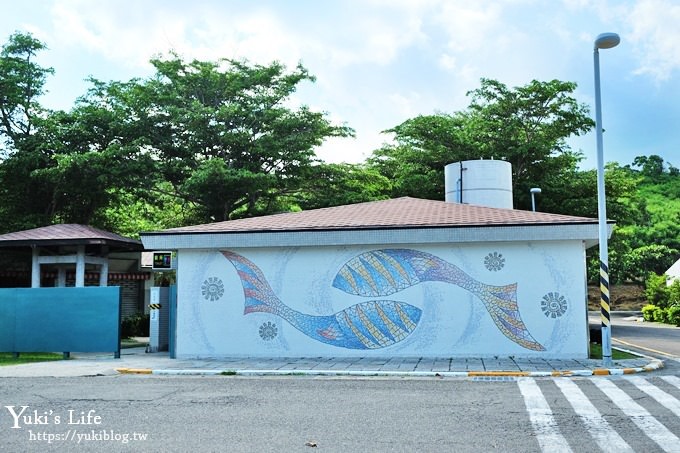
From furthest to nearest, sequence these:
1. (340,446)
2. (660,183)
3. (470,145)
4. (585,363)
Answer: (660,183)
(470,145)
(585,363)
(340,446)

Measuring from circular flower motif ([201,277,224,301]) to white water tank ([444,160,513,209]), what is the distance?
1143 cm

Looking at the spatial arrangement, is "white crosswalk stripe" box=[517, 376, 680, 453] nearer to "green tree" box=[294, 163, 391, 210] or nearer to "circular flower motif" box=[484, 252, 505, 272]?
"circular flower motif" box=[484, 252, 505, 272]

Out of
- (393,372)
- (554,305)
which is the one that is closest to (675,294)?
(554,305)

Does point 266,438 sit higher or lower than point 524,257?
lower

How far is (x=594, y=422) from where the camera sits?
8.55m

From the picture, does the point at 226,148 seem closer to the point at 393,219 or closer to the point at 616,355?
the point at 393,219

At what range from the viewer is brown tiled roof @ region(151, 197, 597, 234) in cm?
1686

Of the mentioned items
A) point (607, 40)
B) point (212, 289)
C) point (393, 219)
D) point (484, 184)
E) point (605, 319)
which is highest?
point (607, 40)

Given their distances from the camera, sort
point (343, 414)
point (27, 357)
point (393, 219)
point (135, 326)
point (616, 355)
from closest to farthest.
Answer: point (343, 414)
point (616, 355)
point (393, 219)
point (27, 357)
point (135, 326)

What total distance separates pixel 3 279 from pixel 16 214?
4845mm

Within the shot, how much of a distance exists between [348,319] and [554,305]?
5.47 meters

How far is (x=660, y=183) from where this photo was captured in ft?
271

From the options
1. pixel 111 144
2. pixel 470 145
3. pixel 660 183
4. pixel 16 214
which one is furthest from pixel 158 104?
pixel 660 183

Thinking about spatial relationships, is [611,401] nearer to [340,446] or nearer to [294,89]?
[340,446]
